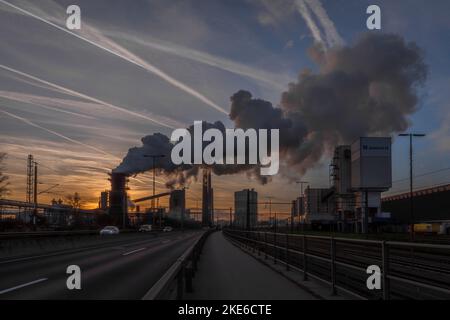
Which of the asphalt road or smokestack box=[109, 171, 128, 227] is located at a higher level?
smokestack box=[109, 171, 128, 227]

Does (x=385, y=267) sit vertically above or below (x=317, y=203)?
A: below

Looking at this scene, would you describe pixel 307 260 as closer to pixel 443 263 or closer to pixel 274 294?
pixel 274 294

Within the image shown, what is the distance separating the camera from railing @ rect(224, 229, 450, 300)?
830 cm

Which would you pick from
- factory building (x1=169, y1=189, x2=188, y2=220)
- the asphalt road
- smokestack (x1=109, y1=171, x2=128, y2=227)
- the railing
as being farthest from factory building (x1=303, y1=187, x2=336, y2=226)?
the railing

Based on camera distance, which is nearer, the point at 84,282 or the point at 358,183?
the point at 84,282

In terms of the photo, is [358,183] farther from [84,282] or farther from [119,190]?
[84,282]

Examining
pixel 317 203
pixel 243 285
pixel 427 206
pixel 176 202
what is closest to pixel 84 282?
pixel 243 285

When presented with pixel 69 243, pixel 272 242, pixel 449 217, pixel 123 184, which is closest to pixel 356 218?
pixel 449 217

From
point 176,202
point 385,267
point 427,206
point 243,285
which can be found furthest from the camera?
point 176,202

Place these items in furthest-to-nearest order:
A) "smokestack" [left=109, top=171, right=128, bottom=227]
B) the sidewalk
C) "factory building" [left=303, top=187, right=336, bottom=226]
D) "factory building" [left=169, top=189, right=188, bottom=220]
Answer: "factory building" [left=169, top=189, right=188, bottom=220]
"factory building" [left=303, top=187, right=336, bottom=226]
"smokestack" [left=109, top=171, right=128, bottom=227]
the sidewalk

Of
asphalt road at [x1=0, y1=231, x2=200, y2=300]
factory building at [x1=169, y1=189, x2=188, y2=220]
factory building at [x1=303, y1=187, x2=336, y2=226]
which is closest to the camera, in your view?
asphalt road at [x1=0, y1=231, x2=200, y2=300]

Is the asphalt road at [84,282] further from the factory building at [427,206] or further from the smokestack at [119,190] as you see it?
the factory building at [427,206]

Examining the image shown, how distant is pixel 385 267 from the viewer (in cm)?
966

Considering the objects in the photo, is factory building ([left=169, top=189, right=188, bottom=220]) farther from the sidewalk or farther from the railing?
the railing
